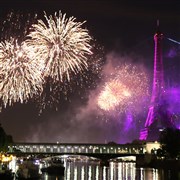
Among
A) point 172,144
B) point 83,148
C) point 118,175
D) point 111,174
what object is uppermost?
point 83,148

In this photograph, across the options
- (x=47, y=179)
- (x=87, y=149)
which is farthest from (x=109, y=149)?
(x=47, y=179)

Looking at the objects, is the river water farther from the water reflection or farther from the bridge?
the bridge

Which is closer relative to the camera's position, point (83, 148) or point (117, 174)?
point (117, 174)

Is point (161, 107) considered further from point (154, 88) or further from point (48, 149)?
point (48, 149)

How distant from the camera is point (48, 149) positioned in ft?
522

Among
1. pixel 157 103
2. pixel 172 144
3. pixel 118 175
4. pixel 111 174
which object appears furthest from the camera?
pixel 157 103

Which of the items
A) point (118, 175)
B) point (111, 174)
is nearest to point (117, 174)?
point (111, 174)

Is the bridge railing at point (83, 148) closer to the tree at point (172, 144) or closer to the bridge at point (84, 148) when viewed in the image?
the bridge at point (84, 148)

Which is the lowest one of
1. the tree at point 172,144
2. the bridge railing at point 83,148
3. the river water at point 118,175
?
the river water at point 118,175

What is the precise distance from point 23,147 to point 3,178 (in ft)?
330

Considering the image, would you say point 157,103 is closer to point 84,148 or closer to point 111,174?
point 84,148

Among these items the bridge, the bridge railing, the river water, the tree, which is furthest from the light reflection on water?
the bridge railing

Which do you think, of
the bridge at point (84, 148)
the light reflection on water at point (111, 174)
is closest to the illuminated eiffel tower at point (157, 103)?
the bridge at point (84, 148)

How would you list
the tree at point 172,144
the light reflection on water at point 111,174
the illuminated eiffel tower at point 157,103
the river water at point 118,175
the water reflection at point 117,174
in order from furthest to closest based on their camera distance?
1. the illuminated eiffel tower at point 157,103
2. the tree at point 172,144
3. the light reflection on water at point 111,174
4. the water reflection at point 117,174
5. the river water at point 118,175
